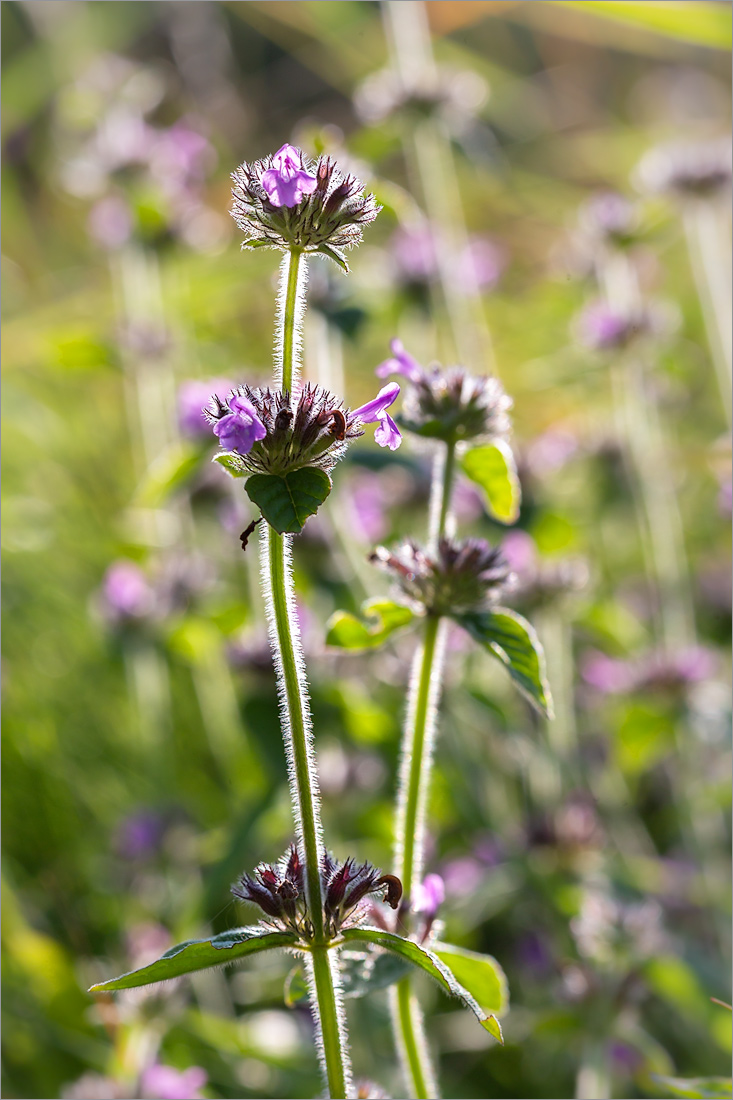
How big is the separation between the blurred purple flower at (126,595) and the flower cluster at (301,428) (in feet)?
5.70

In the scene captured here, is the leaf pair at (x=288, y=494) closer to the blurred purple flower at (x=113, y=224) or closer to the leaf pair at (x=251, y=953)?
the leaf pair at (x=251, y=953)

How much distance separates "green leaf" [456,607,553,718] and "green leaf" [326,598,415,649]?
0.08m

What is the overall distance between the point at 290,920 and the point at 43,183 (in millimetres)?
6874

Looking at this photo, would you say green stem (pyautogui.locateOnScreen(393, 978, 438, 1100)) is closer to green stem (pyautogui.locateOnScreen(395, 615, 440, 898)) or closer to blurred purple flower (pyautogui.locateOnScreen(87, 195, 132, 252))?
green stem (pyautogui.locateOnScreen(395, 615, 440, 898))

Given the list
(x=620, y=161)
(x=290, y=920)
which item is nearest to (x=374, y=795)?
(x=290, y=920)

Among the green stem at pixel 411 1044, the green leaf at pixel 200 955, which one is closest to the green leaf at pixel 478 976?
the green stem at pixel 411 1044

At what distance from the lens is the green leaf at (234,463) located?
2.97 feet

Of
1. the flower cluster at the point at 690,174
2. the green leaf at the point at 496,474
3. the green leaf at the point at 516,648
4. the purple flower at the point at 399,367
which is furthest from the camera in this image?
the flower cluster at the point at 690,174

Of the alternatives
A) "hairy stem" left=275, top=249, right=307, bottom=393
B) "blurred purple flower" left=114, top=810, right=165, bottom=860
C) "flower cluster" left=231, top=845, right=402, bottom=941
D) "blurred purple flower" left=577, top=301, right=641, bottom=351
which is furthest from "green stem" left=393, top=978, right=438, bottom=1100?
"blurred purple flower" left=577, top=301, right=641, bottom=351

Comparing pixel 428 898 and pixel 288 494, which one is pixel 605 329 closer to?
pixel 428 898

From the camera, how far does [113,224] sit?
304cm

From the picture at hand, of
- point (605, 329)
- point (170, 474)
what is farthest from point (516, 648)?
point (605, 329)

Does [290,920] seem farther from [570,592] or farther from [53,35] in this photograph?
[53,35]

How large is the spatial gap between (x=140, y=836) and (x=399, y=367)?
150 centimetres
